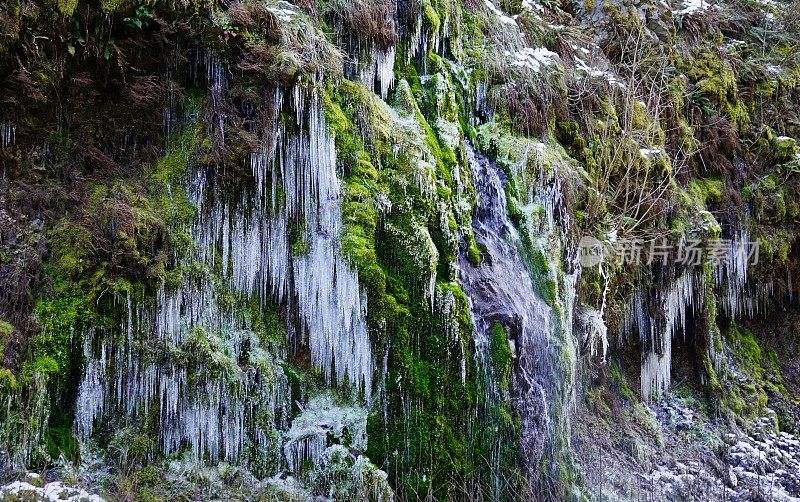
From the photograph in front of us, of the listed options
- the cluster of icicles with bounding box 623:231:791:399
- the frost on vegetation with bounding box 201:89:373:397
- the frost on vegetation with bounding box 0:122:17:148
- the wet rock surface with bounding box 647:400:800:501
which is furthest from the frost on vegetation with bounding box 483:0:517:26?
the wet rock surface with bounding box 647:400:800:501

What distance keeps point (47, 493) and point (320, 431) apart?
2.25 m

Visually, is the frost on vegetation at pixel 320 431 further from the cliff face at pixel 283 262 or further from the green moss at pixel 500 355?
the green moss at pixel 500 355

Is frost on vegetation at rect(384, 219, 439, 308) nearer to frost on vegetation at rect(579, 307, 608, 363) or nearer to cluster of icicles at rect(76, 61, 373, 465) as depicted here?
cluster of icicles at rect(76, 61, 373, 465)

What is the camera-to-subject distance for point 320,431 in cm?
598

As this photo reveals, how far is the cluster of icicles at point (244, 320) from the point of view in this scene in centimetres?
569

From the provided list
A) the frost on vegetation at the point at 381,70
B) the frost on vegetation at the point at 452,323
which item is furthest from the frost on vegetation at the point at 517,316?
the frost on vegetation at the point at 381,70

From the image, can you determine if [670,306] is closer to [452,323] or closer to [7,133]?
[452,323]

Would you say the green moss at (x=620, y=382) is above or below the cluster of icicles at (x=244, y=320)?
below

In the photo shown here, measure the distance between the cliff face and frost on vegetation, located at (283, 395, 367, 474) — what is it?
2 centimetres

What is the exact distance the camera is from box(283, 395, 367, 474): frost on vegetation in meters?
5.91

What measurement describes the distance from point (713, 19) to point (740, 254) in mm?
4374

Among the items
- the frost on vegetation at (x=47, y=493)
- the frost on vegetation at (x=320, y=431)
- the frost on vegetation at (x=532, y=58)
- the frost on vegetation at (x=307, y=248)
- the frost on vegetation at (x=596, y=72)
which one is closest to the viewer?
the frost on vegetation at (x=47, y=493)

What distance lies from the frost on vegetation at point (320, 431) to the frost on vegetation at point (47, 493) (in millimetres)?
1653

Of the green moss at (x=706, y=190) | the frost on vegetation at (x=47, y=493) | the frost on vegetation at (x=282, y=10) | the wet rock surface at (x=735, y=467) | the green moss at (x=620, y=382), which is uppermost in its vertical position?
the frost on vegetation at (x=282, y=10)
